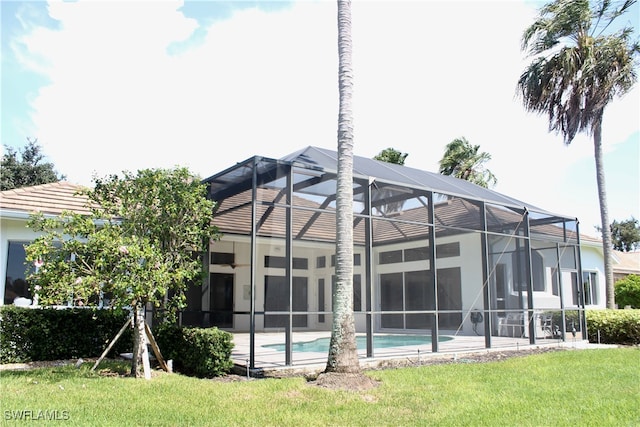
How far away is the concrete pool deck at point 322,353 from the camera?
8.42m

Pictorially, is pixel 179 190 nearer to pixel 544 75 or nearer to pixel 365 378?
pixel 365 378

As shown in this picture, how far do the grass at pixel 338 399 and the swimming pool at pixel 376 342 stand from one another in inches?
47.8

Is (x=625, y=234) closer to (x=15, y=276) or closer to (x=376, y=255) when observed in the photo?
(x=376, y=255)

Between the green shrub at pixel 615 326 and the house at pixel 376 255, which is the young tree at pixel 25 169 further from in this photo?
the green shrub at pixel 615 326

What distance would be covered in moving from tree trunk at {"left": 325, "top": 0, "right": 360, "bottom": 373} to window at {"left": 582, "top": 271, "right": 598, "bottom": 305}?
16545 mm

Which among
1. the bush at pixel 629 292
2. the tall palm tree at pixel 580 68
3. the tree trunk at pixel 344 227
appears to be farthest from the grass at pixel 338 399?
the bush at pixel 629 292

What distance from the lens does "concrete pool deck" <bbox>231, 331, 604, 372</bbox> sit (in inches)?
332

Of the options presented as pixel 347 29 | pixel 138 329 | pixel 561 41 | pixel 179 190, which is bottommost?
pixel 138 329

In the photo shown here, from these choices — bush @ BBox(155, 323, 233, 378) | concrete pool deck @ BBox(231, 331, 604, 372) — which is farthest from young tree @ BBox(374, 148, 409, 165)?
bush @ BBox(155, 323, 233, 378)

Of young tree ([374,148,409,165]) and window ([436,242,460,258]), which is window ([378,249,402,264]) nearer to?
window ([436,242,460,258])

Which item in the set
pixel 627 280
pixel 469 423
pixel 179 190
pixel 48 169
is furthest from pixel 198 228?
pixel 48 169

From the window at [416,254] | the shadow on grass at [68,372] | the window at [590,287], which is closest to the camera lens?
the shadow on grass at [68,372]

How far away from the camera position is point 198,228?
8.78m

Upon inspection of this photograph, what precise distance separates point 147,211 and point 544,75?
41.1ft
